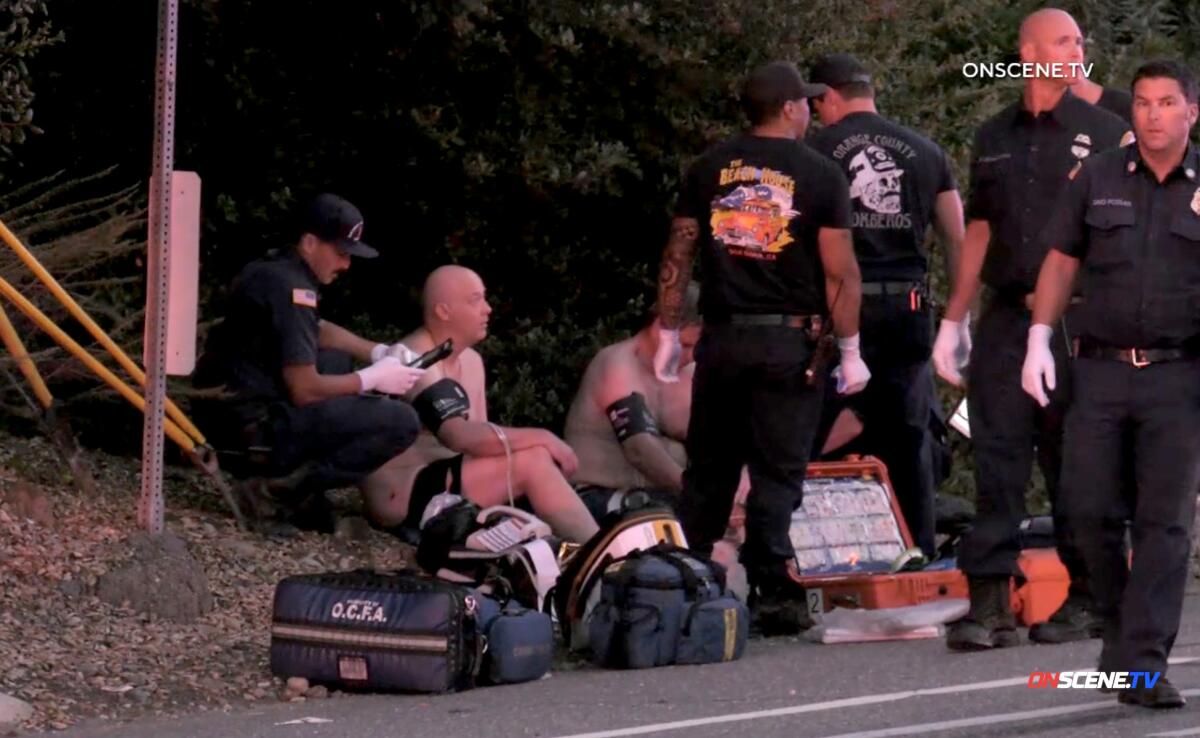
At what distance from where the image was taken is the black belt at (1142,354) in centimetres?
712

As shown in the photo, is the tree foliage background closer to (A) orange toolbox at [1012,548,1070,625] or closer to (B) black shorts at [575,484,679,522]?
(B) black shorts at [575,484,679,522]

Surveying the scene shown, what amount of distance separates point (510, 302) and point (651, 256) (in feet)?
2.28

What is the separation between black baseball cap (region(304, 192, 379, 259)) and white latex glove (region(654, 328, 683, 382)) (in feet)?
4.17

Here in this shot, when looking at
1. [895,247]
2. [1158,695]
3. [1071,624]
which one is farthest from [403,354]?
[1158,695]

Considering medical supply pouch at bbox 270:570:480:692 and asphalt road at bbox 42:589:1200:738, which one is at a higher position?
medical supply pouch at bbox 270:570:480:692

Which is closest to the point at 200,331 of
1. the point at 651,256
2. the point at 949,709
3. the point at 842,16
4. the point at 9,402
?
the point at 9,402

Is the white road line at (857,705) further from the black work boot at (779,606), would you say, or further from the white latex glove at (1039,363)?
the black work boot at (779,606)

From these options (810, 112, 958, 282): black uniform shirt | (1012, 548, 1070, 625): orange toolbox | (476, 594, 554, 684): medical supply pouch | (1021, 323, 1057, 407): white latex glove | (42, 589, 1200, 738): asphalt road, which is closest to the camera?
(42, 589, 1200, 738): asphalt road

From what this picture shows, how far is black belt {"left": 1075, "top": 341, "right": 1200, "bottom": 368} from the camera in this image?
7125 mm

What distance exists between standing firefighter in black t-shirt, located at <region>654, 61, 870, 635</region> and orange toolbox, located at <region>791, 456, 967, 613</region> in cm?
27

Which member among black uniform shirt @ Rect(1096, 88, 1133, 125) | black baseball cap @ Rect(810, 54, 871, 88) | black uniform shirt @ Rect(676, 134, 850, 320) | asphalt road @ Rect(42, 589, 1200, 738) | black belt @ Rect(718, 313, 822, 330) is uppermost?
black baseball cap @ Rect(810, 54, 871, 88)

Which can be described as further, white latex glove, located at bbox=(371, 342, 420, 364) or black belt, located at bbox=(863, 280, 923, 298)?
white latex glove, located at bbox=(371, 342, 420, 364)

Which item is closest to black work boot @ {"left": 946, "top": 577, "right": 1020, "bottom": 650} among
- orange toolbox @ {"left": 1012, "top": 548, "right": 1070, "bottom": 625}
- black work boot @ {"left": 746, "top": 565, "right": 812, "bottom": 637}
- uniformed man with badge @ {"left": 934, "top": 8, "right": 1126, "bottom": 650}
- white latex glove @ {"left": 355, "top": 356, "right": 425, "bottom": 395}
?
uniformed man with badge @ {"left": 934, "top": 8, "right": 1126, "bottom": 650}

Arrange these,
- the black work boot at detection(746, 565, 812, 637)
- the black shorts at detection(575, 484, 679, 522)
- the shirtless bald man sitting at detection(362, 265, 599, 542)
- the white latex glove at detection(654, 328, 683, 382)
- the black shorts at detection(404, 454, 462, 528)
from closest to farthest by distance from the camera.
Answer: the black work boot at detection(746, 565, 812, 637), the white latex glove at detection(654, 328, 683, 382), the shirtless bald man sitting at detection(362, 265, 599, 542), the black shorts at detection(404, 454, 462, 528), the black shorts at detection(575, 484, 679, 522)
